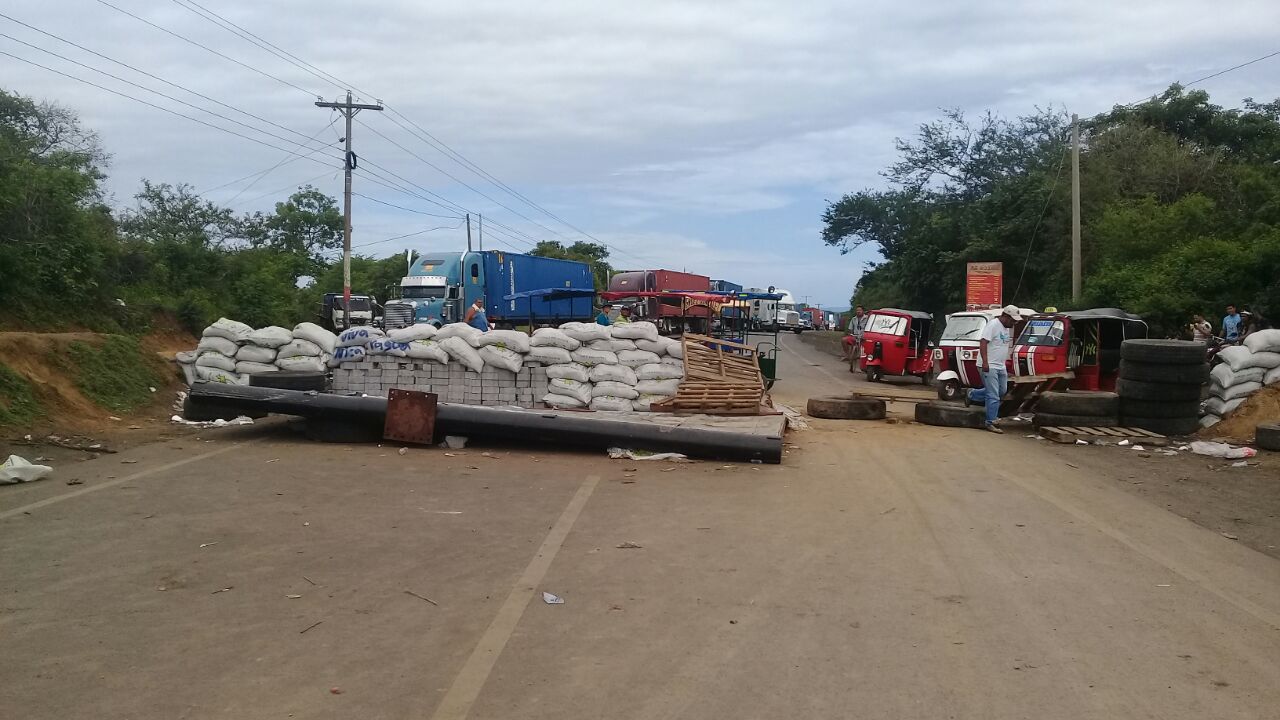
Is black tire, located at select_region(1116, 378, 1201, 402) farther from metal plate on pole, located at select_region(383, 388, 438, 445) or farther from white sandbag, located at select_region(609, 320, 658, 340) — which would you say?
metal plate on pole, located at select_region(383, 388, 438, 445)

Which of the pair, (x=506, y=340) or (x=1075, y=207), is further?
(x=1075, y=207)

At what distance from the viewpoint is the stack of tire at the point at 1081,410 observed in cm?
1338

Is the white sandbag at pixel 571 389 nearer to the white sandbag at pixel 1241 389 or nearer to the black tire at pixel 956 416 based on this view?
the black tire at pixel 956 416

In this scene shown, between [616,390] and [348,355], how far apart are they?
399cm

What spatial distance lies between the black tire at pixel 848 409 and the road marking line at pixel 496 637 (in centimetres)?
855

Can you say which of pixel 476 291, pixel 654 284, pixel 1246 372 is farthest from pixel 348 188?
pixel 1246 372

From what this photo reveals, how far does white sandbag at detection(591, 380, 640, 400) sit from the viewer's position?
44.0 ft

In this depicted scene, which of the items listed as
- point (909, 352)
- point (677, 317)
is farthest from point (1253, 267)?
point (677, 317)

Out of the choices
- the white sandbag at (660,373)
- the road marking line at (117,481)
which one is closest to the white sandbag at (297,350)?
the road marking line at (117,481)

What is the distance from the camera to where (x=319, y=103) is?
3428 centimetres

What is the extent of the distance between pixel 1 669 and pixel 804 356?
34571mm

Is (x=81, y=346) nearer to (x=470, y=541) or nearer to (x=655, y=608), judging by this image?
(x=470, y=541)

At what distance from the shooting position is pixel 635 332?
13602 millimetres

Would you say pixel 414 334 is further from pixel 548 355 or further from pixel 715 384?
pixel 715 384
